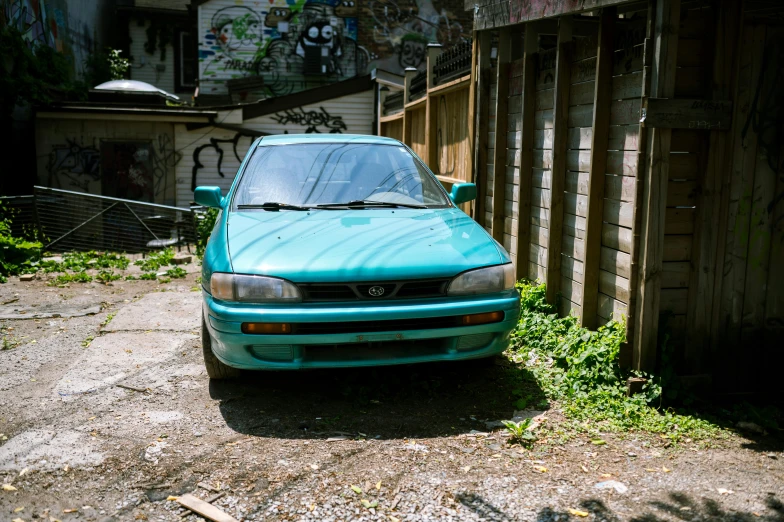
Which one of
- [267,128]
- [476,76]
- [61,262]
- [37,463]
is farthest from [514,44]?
[267,128]

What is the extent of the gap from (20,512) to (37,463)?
0.54 meters

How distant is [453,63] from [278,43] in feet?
52.3

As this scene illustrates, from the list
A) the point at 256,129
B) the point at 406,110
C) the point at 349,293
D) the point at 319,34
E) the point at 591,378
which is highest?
the point at 319,34

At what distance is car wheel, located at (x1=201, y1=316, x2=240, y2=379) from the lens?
4.93m

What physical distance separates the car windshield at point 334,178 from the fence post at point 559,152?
0.98m

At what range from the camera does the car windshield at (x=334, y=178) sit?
219 inches

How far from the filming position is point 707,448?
13.4ft

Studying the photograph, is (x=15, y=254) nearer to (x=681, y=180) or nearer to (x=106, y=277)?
(x=106, y=277)

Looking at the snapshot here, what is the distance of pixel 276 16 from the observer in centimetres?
2389

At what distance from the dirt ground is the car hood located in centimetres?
92

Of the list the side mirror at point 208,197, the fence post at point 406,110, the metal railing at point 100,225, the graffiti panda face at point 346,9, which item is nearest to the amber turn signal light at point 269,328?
the side mirror at point 208,197

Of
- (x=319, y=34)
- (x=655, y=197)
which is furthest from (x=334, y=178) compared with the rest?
(x=319, y=34)

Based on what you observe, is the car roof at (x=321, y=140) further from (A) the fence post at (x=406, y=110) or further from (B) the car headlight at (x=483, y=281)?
(A) the fence post at (x=406, y=110)

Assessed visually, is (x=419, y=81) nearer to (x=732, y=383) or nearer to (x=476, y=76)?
(x=476, y=76)
